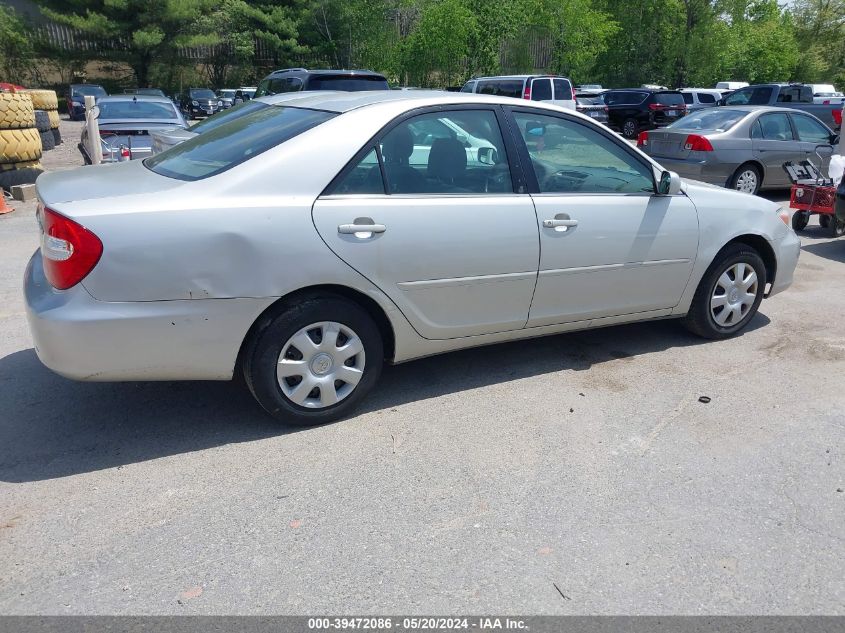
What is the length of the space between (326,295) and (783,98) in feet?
68.5

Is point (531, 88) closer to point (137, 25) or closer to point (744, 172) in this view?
point (744, 172)

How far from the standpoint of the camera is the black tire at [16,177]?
1048cm

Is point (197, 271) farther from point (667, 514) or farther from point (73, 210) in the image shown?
point (667, 514)

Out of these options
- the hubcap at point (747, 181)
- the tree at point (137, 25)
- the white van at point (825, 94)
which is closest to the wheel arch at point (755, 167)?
the hubcap at point (747, 181)

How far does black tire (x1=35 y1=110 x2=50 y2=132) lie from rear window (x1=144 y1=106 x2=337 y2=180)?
1191cm

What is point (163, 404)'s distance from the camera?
13.8ft

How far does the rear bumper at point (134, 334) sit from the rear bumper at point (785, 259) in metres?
3.87

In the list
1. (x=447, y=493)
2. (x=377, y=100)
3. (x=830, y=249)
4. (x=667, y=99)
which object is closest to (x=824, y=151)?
(x=830, y=249)

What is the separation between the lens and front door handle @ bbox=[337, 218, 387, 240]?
372cm

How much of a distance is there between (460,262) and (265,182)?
113cm

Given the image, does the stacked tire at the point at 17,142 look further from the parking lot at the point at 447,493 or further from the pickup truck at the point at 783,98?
the pickup truck at the point at 783,98

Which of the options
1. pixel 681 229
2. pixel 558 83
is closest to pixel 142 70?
pixel 558 83

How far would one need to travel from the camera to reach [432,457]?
371 centimetres

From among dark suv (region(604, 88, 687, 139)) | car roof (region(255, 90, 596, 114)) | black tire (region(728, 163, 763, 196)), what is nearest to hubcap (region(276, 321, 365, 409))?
car roof (region(255, 90, 596, 114))
